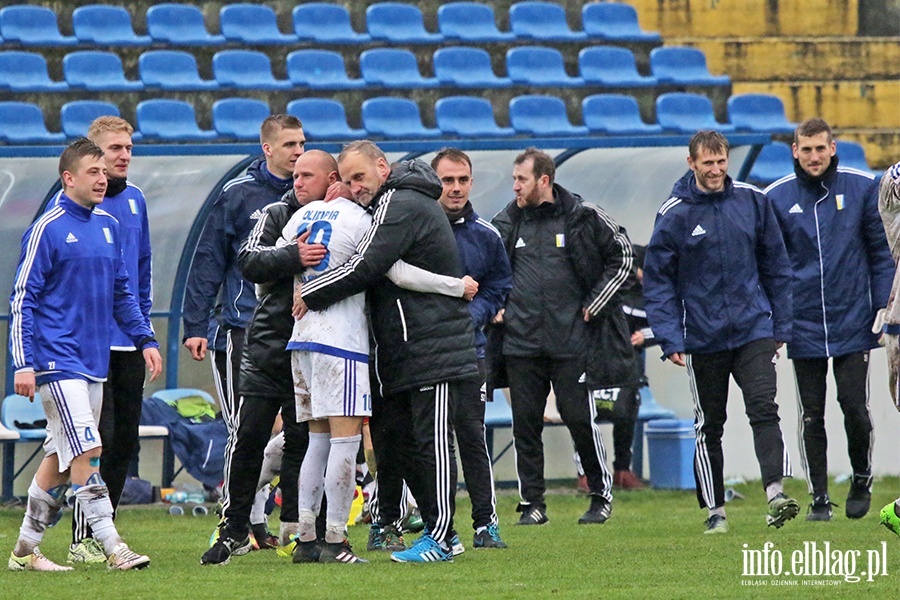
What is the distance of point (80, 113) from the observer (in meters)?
15.3

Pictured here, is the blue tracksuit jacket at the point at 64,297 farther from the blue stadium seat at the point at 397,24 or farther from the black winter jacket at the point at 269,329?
the blue stadium seat at the point at 397,24

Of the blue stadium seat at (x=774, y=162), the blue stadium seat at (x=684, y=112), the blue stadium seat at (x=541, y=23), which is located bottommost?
the blue stadium seat at (x=774, y=162)

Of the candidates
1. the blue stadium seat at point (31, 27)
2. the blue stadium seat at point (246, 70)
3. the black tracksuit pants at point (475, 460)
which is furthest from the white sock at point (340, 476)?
the blue stadium seat at point (31, 27)

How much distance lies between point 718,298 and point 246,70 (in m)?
9.65

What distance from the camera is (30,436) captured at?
11.2 m

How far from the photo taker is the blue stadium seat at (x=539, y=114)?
56.3ft

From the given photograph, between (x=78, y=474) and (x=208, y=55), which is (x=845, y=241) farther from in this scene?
(x=208, y=55)

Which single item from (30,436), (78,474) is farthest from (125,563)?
(30,436)

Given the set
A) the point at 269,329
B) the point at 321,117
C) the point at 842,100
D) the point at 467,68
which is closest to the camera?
the point at 269,329

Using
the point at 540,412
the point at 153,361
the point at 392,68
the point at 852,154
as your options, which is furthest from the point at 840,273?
the point at 392,68

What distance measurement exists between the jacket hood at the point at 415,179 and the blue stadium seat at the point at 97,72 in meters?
9.62

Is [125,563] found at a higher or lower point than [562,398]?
lower

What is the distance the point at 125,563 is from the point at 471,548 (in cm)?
187

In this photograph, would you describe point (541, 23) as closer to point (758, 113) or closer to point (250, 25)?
point (758, 113)
